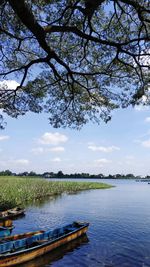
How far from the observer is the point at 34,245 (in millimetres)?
18266

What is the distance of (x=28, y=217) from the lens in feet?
104

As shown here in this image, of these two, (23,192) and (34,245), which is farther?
(23,192)

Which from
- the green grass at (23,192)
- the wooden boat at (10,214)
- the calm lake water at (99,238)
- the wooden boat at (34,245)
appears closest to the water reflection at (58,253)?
the calm lake water at (99,238)

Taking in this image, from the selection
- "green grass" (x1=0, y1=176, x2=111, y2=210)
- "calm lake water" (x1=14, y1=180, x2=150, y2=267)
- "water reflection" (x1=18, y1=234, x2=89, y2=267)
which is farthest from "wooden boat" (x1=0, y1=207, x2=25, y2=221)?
"water reflection" (x1=18, y1=234, x2=89, y2=267)

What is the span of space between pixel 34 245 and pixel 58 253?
180cm

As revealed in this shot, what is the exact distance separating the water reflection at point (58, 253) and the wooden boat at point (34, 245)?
9.5 inches

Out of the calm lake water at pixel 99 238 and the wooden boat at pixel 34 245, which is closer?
the wooden boat at pixel 34 245

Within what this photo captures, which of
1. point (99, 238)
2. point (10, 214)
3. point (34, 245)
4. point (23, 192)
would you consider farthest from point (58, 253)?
point (23, 192)

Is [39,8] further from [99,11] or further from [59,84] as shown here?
[59,84]

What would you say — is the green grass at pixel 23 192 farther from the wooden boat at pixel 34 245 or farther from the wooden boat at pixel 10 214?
the wooden boat at pixel 34 245

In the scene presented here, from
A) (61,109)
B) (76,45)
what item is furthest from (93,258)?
(76,45)

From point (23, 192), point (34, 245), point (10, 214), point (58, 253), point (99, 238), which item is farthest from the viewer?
point (23, 192)

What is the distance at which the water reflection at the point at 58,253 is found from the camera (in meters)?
17.1

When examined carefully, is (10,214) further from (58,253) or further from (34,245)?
(34,245)
